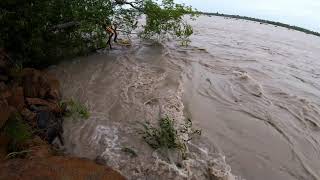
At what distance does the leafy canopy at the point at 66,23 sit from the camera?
966 centimetres

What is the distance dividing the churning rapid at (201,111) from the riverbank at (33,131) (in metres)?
0.60

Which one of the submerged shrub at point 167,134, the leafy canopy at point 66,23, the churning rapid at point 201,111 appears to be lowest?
the churning rapid at point 201,111

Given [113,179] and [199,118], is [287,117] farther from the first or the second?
[113,179]

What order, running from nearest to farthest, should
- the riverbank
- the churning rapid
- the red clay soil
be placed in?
1. the red clay soil
2. the riverbank
3. the churning rapid

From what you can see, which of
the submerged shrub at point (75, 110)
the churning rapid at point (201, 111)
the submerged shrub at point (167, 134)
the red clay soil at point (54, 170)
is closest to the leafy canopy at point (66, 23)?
the churning rapid at point (201, 111)

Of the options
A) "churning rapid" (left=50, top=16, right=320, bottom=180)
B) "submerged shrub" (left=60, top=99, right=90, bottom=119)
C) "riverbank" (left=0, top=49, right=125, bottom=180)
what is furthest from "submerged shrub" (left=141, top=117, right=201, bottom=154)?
"riverbank" (left=0, top=49, right=125, bottom=180)

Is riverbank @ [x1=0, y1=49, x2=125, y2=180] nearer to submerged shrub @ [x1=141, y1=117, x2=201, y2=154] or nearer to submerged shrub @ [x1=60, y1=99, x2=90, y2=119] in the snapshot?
submerged shrub @ [x1=60, y1=99, x2=90, y2=119]

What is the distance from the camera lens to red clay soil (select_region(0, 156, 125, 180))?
432cm

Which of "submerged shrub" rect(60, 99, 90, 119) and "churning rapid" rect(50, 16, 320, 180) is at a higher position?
"submerged shrub" rect(60, 99, 90, 119)

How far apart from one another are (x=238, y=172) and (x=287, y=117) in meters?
3.79

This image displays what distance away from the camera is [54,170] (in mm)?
4434

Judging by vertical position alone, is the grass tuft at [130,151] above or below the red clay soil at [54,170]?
below

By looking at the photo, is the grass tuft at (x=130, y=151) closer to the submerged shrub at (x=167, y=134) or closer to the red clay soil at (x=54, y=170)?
the submerged shrub at (x=167, y=134)

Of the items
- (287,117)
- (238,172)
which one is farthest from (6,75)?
(287,117)
